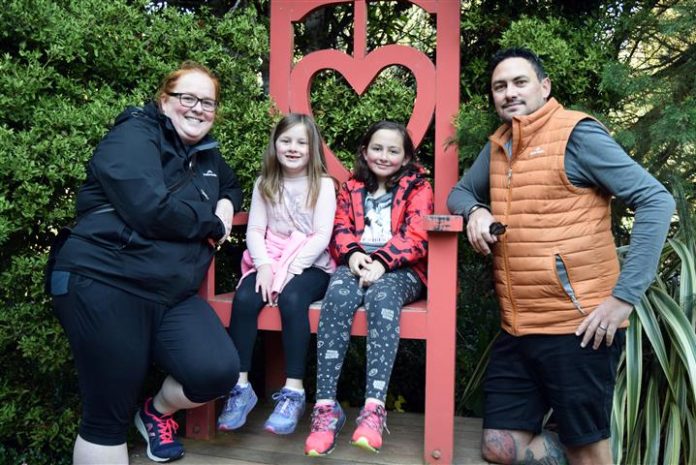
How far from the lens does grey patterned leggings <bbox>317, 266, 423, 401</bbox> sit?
7.46 ft

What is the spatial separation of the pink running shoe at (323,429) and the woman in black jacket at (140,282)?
33 cm

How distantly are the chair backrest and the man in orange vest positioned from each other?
50 centimetres

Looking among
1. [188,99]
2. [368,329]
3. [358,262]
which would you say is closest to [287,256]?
[358,262]

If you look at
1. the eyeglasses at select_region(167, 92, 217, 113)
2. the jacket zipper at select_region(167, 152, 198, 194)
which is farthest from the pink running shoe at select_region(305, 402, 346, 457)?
the eyeglasses at select_region(167, 92, 217, 113)

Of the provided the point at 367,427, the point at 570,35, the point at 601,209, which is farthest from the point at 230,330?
the point at 570,35

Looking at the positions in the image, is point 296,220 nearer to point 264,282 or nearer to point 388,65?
point 264,282

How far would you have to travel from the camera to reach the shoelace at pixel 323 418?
7.39 ft

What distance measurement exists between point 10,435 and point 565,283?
2293mm

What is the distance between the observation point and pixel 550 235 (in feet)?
7.22

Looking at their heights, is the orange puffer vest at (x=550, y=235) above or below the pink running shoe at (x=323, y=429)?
above

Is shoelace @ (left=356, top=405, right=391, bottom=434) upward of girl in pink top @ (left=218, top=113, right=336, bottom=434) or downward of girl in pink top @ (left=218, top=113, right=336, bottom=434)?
downward

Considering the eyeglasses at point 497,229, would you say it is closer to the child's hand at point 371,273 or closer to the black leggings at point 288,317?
the child's hand at point 371,273

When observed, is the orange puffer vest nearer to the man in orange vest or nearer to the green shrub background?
the man in orange vest

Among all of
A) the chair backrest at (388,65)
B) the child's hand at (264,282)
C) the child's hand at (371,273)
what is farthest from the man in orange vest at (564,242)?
the child's hand at (264,282)
